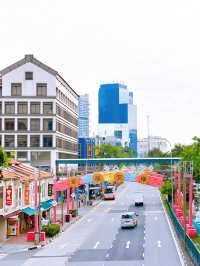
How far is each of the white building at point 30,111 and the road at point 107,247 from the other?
1290 inches

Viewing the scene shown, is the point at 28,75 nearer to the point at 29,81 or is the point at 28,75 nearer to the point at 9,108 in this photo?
the point at 29,81

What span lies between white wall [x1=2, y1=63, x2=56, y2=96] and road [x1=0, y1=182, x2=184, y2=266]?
120ft

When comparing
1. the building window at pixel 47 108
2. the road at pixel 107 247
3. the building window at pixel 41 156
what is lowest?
the road at pixel 107 247

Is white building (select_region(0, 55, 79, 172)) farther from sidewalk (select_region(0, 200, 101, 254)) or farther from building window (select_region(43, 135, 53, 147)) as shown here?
sidewalk (select_region(0, 200, 101, 254))

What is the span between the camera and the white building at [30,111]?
111m

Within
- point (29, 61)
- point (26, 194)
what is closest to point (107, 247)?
point (26, 194)

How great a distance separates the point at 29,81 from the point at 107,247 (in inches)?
2439

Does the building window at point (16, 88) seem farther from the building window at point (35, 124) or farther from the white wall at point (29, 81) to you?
the building window at point (35, 124)

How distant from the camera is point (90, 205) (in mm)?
108000

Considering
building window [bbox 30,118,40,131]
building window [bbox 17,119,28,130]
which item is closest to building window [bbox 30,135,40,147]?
building window [bbox 30,118,40,131]

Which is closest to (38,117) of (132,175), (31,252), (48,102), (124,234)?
(48,102)

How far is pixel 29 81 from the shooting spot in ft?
367

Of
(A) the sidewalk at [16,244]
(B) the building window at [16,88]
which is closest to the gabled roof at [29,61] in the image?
(B) the building window at [16,88]

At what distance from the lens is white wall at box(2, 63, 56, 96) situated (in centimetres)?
11128
